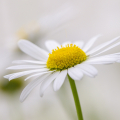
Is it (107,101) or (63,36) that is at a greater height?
(63,36)

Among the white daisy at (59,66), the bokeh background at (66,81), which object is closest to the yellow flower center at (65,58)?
the white daisy at (59,66)

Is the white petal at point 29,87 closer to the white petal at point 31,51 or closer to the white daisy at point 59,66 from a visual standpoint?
the white daisy at point 59,66

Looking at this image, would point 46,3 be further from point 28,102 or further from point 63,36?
point 28,102

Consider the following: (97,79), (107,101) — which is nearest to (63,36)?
(97,79)

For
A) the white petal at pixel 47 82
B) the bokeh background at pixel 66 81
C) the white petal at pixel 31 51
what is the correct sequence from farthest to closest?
the bokeh background at pixel 66 81, the white petal at pixel 31 51, the white petal at pixel 47 82

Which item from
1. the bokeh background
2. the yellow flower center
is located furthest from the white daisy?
the bokeh background

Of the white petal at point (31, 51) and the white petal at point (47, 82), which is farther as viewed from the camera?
the white petal at point (31, 51)
